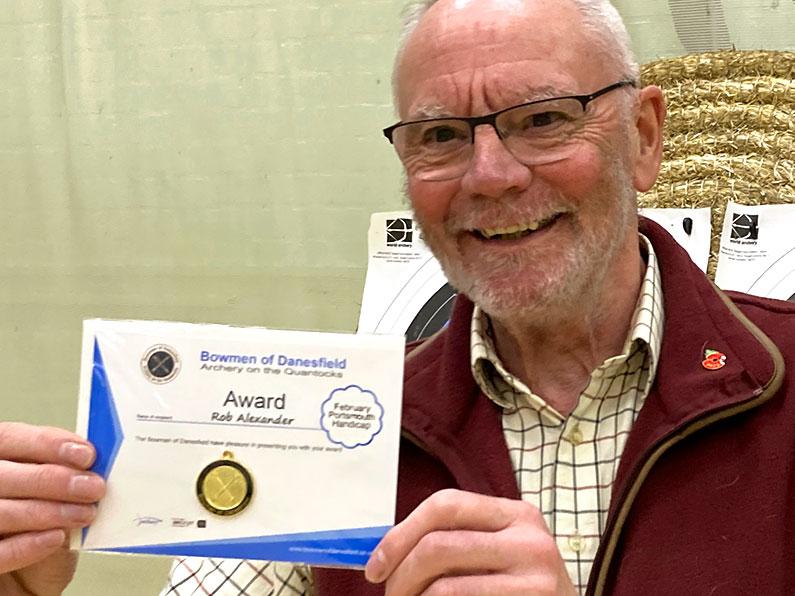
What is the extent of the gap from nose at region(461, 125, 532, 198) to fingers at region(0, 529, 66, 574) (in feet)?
1.69

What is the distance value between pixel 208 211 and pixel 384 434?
116 cm

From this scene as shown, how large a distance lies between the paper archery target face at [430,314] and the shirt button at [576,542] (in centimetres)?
53

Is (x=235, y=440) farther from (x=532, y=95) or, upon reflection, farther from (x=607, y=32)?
(x=607, y=32)

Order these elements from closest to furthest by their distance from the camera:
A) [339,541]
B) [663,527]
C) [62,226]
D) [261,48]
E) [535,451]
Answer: [339,541] → [663,527] → [535,451] → [261,48] → [62,226]

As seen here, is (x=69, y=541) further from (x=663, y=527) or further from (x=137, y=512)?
(x=663, y=527)

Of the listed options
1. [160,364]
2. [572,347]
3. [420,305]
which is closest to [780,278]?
[572,347]

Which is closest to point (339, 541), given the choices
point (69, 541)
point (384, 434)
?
point (384, 434)

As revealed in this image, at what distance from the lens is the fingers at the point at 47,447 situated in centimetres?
70

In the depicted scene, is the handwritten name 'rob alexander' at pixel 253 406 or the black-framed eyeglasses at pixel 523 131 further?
the black-framed eyeglasses at pixel 523 131

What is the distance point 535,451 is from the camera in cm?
93

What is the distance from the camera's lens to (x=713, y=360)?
88cm

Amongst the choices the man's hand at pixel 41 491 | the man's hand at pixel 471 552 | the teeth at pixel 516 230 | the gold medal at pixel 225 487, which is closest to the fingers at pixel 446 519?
the man's hand at pixel 471 552

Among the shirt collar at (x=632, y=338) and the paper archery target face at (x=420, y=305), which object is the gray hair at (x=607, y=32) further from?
the paper archery target face at (x=420, y=305)

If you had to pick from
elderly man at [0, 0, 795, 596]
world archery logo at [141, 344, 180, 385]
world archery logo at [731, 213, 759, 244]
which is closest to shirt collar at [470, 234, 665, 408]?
elderly man at [0, 0, 795, 596]
